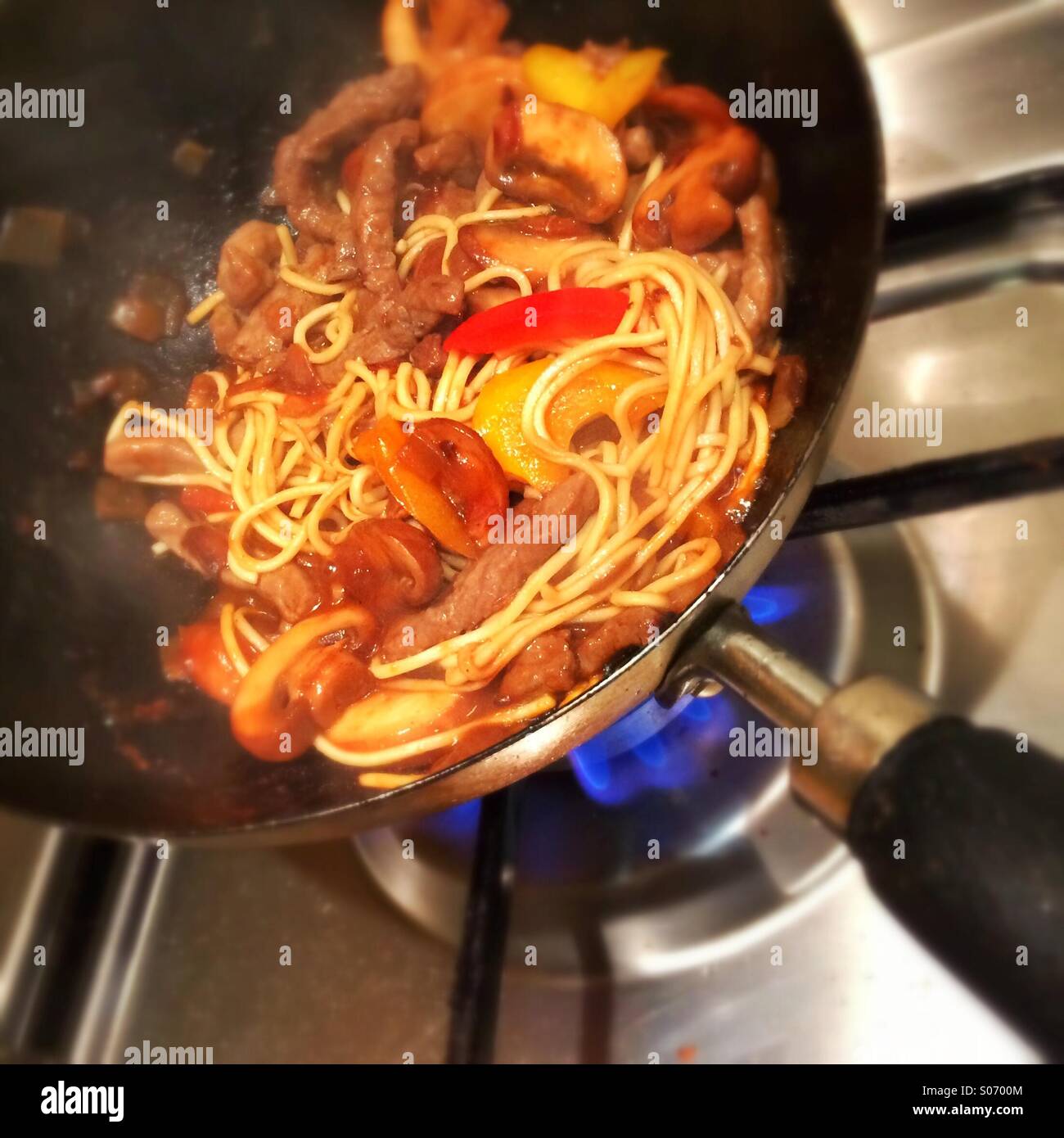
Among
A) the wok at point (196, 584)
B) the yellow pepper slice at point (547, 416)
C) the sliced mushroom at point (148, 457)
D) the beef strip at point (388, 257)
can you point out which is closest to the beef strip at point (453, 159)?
the beef strip at point (388, 257)

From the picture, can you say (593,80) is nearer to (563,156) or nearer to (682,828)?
(563,156)

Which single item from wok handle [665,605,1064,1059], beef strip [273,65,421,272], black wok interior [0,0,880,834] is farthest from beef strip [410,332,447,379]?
wok handle [665,605,1064,1059]

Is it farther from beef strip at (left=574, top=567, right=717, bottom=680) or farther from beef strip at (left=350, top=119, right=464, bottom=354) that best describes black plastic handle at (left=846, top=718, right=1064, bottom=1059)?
beef strip at (left=350, top=119, right=464, bottom=354)

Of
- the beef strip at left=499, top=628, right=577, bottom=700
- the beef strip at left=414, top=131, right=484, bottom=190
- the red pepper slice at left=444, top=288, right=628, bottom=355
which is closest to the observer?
the beef strip at left=499, top=628, right=577, bottom=700

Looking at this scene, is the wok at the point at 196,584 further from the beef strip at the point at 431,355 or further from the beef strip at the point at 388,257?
the beef strip at the point at 431,355

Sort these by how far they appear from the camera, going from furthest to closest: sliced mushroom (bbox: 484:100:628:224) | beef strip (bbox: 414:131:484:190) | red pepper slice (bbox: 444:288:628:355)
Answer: beef strip (bbox: 414:131:484:190) → sliced mushroom (bbox: 484:100:628:224) → red pepper slice (bbox: 444:288:628:355)

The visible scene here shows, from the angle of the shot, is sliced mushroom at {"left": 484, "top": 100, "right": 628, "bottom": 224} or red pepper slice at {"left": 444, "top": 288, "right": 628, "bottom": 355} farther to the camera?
sliced mushroom at {"left": 484, "top": 100, "right": 628, "bottom": 224}
